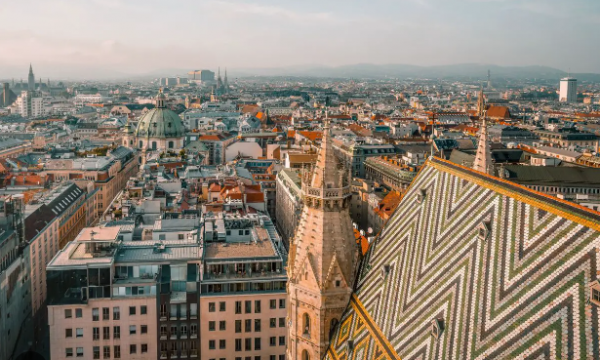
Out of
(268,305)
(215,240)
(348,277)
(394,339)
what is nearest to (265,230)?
(215,240)

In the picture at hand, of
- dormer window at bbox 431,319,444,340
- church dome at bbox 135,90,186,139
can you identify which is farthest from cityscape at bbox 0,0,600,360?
church dome at bbox 135,90,186,139

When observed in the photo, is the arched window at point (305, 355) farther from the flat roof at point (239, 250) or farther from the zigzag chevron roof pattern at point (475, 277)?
the flat roof at point (239, 250)

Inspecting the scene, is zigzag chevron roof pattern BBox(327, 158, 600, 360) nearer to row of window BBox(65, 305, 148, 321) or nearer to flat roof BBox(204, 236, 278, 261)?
flat roof BBox(204, 236, 278, 261)

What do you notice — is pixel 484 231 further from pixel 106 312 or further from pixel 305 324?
pixel 106 312

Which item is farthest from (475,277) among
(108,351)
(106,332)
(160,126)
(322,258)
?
(160,126)

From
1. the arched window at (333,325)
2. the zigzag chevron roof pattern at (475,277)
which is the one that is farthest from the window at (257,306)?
the zigzag chevron roof pattern at (475,277)

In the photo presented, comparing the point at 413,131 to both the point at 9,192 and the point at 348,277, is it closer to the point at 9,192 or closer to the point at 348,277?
the point at 9,192
